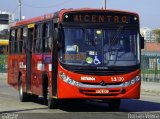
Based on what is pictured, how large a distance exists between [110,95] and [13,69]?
862 centimetres

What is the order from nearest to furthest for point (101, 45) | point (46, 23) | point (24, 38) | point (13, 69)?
point (101, 45) < point (46, 23) < point (24, 38) < point (13, 69)

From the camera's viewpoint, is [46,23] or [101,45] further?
[46,23]

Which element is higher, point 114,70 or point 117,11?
point 117,11

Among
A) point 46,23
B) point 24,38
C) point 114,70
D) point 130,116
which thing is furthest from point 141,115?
point 24,38

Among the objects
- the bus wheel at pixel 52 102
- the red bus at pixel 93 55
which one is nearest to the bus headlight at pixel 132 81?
the red bus at pixel 93 55

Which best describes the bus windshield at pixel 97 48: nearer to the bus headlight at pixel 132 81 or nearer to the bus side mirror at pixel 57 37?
the bus side mirror at pixel 57 37

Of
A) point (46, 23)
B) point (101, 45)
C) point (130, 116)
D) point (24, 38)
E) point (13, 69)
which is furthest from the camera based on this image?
point (13, 69)

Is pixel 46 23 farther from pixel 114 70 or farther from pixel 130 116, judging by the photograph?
pixel 130 116

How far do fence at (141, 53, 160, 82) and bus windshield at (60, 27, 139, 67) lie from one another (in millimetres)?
21319

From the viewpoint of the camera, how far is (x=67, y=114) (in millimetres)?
16359

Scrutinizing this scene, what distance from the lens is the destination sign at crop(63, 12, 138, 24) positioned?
16891mm

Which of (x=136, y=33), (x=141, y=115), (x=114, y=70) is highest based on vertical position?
(x=136, y=33)

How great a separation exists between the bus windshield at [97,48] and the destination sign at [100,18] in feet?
0.94

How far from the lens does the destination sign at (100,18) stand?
1689 centimetres
